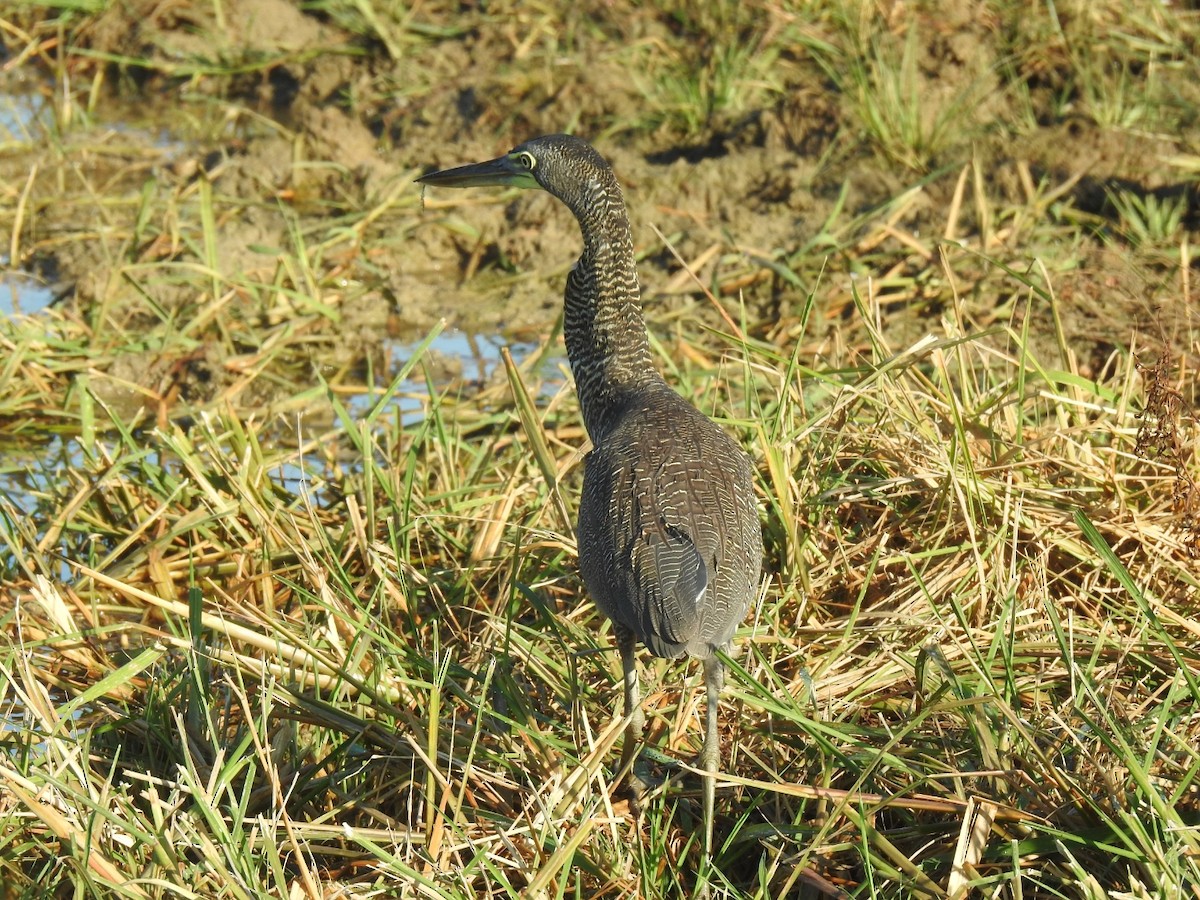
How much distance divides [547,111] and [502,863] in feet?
19.5

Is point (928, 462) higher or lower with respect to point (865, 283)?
higher

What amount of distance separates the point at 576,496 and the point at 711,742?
5.55 ft

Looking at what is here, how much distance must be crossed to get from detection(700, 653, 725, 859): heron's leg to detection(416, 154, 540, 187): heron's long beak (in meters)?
1.93

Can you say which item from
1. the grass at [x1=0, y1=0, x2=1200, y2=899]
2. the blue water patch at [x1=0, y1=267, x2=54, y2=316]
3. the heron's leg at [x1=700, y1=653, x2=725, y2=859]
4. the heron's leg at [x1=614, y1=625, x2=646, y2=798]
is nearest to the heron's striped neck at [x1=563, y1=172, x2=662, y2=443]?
the grass at [x1=0, y1=0, x2=1200, y2=899]

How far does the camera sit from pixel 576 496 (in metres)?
5.49

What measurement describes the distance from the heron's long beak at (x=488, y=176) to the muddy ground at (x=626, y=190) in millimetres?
1051

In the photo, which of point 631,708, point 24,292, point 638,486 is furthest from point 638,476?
point 24,292

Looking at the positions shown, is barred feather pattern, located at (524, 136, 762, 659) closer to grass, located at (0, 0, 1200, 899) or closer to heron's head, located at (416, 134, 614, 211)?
A: heron's head, located at (416, 134, 614, 211)

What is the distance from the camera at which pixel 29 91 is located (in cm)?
1059

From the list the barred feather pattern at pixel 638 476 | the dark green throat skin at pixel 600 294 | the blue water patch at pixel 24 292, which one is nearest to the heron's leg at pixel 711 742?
the barred feather pattern at pixel 638 476

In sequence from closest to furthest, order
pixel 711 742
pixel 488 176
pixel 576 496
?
pixel 711 742
pixel 488 176
pixel 576 496

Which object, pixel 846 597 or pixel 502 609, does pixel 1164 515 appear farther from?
pixel 502 609

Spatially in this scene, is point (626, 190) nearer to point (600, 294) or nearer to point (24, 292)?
point (24, 292)

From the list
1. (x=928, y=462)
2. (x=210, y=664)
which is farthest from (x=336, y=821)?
(x=928, y=462)
